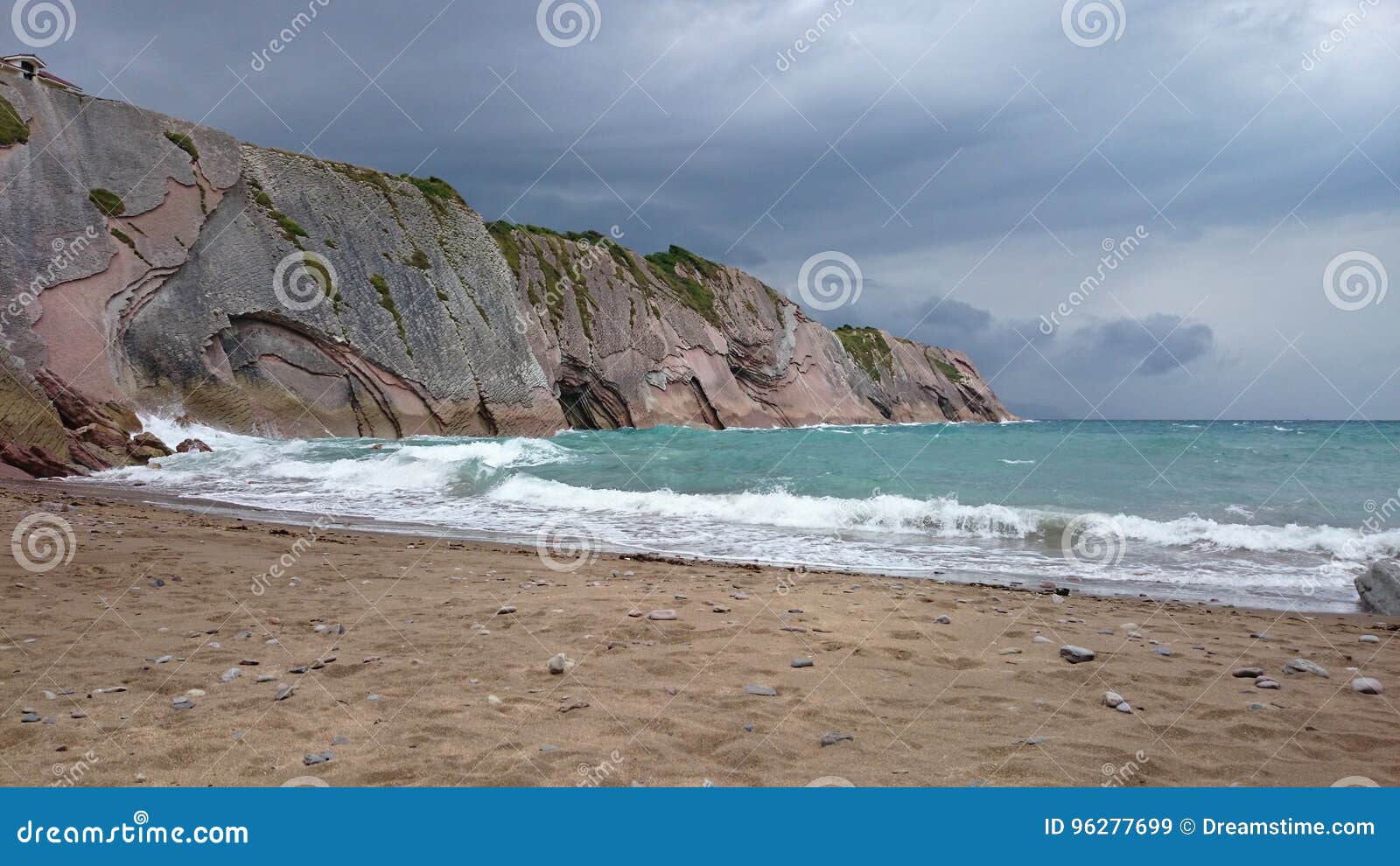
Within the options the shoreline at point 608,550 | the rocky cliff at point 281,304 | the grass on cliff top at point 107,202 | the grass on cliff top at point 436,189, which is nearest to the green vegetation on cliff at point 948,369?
the rocky cliff at point 281,304

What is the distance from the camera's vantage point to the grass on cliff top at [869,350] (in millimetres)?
75188

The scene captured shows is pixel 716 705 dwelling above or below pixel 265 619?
below

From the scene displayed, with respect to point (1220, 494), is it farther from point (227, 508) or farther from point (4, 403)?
point (4, 403)

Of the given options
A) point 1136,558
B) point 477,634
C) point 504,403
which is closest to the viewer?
point 477,634

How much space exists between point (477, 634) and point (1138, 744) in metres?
4.12

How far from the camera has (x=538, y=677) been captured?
15.4 ft

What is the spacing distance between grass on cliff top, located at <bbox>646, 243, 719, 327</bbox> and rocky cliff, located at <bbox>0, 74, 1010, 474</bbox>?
2288 mm

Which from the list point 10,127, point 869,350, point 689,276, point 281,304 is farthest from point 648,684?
point 869,350

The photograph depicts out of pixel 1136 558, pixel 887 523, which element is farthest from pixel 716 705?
pixel 887 523

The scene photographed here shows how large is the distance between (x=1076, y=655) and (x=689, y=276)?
54.4 m

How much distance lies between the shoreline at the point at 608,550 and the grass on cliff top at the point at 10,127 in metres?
13.4

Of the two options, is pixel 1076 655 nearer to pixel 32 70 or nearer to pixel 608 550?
pixel 608 550

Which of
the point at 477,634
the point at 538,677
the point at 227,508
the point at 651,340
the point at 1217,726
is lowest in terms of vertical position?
the point at 1217,726

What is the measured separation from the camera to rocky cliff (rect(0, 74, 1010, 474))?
21688mm
